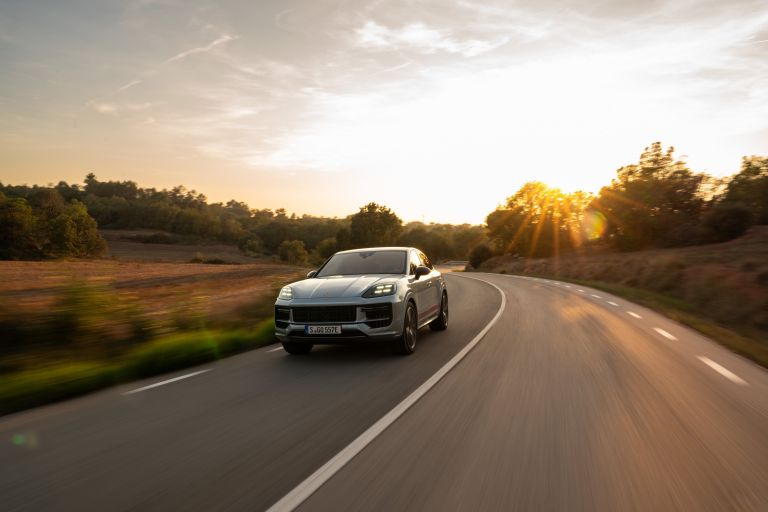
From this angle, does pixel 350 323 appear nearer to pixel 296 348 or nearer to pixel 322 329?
pixel 322 329

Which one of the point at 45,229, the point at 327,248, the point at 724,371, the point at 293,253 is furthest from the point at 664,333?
the point at 327,248

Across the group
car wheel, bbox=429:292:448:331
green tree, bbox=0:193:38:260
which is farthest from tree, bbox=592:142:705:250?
green tree, bbox=0:193:38:260

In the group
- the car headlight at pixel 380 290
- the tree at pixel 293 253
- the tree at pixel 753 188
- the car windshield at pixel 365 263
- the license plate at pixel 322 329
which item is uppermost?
the tree at pixel 753 188

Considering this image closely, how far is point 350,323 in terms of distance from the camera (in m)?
7.91

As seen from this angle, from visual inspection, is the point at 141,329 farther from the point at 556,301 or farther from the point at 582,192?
the point at 582,192

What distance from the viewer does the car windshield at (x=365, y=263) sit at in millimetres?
9602

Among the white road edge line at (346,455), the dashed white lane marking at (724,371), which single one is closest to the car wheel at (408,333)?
the white road edge line at (346,455)

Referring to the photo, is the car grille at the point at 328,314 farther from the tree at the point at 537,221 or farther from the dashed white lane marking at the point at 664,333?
the tree at the point at 537,221

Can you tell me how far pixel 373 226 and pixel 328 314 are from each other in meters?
92.2

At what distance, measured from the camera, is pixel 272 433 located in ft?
15.4

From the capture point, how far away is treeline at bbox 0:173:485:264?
65.4 meters

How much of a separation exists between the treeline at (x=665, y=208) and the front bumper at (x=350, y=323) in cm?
4856

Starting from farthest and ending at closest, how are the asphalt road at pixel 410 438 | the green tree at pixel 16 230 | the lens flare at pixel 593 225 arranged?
the lens flare at pixel 593 225 < the green tree at pixel 16 230 < the asphalt road at pixel 410 438

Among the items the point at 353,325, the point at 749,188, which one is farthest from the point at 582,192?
the point at 353,325
